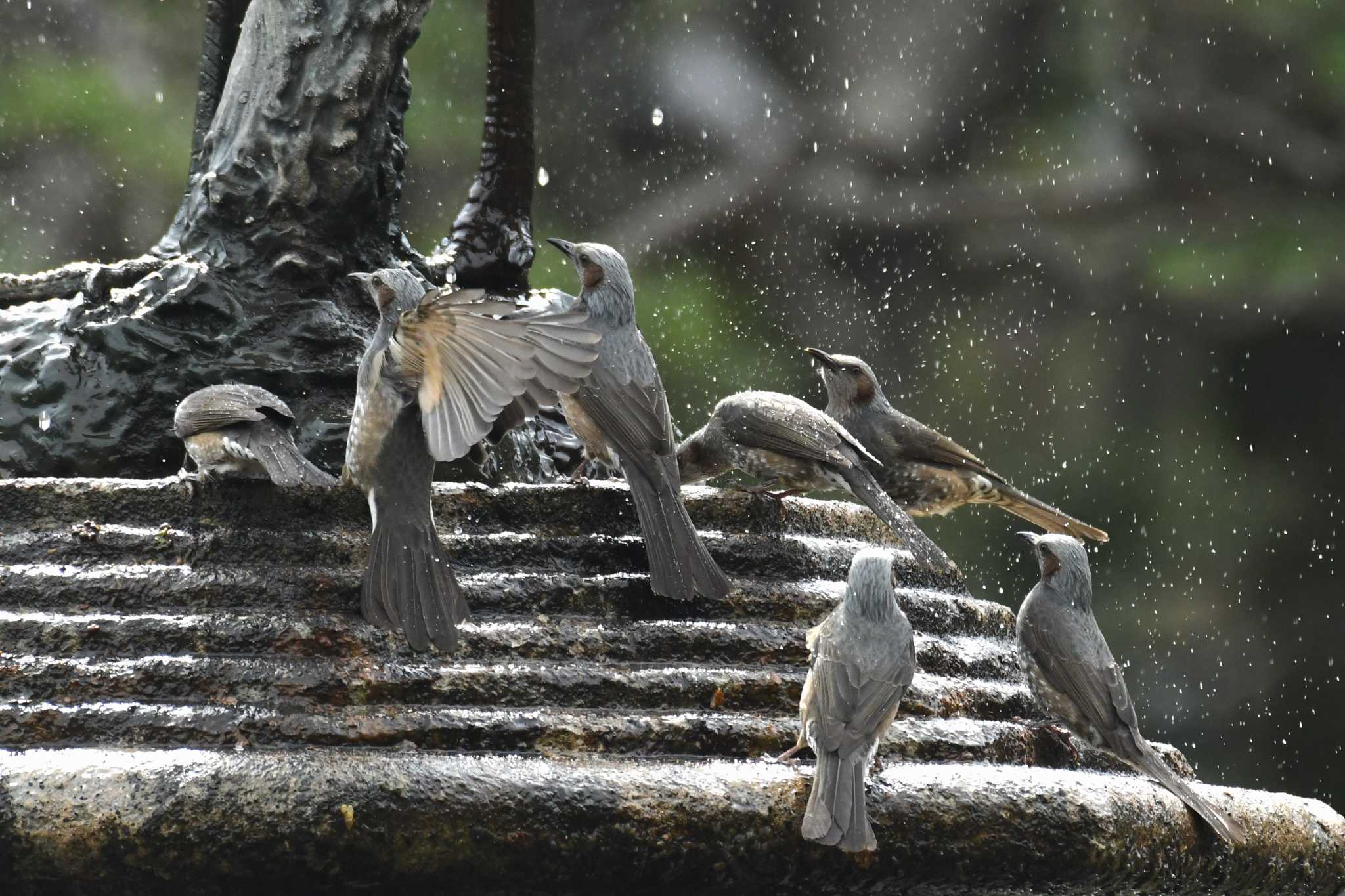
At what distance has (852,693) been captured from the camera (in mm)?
3422

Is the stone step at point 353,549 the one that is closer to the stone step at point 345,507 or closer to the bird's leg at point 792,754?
the stone step at point 345,507

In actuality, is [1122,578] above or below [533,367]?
below

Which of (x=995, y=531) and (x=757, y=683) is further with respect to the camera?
(x=995, y=531)

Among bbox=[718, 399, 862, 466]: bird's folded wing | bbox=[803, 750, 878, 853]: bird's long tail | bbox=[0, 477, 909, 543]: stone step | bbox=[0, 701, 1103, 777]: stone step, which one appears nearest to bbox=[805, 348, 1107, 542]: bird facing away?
bbox=[718, 399, 862, 466]: bird's folded wing

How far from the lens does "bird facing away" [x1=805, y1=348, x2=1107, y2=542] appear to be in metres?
5.45

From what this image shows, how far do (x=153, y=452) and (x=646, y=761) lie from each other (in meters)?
2.17

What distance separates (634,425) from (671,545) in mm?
439

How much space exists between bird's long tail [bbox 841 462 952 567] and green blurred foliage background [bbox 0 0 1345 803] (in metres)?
6.27

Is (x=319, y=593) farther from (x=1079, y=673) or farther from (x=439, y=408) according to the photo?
(x=1079, y=673)

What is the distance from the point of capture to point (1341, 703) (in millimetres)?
10828

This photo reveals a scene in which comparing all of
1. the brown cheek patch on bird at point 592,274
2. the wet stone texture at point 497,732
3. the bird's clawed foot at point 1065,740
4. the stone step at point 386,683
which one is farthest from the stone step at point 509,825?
the brown cheek patch on bird at point 592,274

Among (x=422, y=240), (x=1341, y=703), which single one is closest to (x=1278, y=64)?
(x=1341, y=703)

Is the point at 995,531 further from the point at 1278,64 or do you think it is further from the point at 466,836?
the point at 466,836

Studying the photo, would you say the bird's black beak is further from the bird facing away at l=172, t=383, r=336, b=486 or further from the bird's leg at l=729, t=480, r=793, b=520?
the bird facing away at l=172, t=383, r=336, b=486
